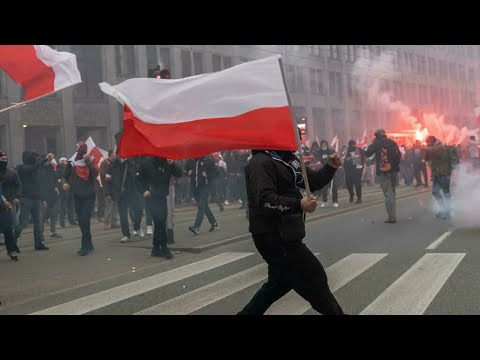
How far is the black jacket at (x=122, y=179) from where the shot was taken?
12.0 metres

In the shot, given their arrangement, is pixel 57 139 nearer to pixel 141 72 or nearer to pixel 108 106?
pixel 108 106

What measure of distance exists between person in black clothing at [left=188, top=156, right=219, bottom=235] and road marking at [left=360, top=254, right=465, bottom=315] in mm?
4791

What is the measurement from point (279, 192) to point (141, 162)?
5488 mm

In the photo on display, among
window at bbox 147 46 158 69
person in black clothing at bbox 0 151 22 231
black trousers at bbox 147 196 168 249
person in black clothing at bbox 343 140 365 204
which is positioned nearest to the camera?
black trousers at bbox 147 196 168 249

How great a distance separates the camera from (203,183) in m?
12.3

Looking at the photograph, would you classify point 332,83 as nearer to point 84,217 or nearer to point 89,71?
point 89,71

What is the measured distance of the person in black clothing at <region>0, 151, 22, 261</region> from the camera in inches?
345

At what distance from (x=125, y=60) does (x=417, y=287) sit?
2286cm

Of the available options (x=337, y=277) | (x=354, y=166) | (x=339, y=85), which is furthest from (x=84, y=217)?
(x=339, y=85)

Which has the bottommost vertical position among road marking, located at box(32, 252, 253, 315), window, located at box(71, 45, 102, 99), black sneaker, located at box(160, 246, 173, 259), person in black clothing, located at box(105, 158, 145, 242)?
road marking, located at box(32, 252, 253, 315)

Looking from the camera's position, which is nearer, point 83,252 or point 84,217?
point 83,252

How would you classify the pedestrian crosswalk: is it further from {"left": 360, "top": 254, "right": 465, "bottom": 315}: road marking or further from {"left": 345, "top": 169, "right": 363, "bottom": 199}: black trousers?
{"left": 345, "top": 169, "right": 363, "bottom": 199}: black trousers

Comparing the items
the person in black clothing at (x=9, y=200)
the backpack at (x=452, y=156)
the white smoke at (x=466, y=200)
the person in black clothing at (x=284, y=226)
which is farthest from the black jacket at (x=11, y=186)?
the backpack at (x=452, y=156)

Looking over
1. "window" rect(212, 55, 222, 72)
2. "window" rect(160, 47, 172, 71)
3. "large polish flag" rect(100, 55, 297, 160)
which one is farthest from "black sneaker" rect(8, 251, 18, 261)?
"window" rect(212, 55, 222, 72)
